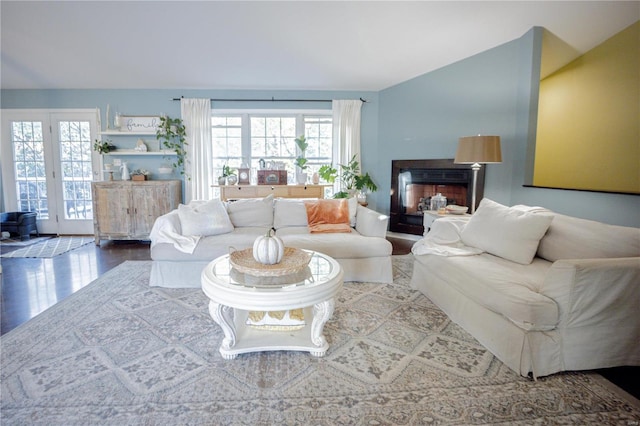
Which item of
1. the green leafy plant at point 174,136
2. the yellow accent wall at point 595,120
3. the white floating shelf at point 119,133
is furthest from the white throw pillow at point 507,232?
the white floating shelf at point 119,133

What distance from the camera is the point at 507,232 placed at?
8.18 feet

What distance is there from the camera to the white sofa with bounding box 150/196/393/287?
118 inches

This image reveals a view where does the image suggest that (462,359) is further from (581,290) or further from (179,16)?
(179,16)

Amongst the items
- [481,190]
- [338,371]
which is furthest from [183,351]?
[481,190]

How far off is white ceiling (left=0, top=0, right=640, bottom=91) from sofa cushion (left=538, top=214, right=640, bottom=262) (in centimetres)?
216

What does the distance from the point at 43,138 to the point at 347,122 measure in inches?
195

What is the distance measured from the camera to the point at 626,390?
1.69 m

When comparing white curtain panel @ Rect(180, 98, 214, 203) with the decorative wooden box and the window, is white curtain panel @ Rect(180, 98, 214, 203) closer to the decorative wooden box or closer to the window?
the window

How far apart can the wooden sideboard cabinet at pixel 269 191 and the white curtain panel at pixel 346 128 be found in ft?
2.40

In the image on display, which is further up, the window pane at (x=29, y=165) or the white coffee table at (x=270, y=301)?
the window pane at (x=29, y=165)

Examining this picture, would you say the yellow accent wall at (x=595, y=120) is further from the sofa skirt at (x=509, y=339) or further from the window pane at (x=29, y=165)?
the window pane at (x=29, y=165)

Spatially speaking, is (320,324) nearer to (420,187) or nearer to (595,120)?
(420,187)

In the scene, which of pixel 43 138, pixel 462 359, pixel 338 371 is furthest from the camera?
pixel 43 138

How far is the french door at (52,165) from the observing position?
5281 mm
